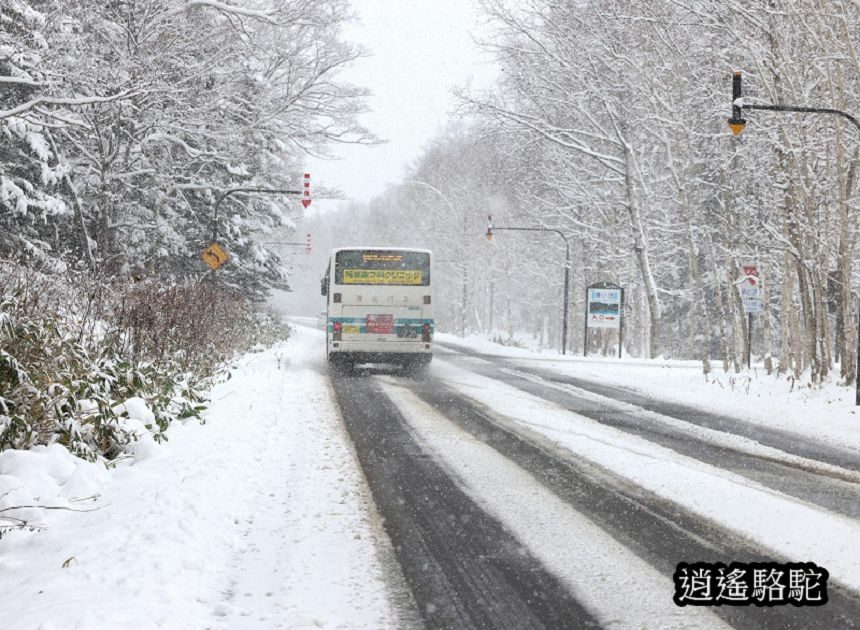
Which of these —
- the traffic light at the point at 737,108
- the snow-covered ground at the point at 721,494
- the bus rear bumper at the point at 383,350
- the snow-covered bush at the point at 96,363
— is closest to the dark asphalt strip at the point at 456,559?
the snow-covered ground at the point at 721,494

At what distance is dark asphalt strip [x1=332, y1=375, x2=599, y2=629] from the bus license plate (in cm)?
1040

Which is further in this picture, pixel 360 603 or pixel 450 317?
pixel 450 317

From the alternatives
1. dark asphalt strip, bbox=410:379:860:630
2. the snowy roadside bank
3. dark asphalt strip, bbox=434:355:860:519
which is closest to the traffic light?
dark asphalt strip, bbox=434:355:860:519

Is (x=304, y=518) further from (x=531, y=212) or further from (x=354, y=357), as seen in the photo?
(x=531, y=212)

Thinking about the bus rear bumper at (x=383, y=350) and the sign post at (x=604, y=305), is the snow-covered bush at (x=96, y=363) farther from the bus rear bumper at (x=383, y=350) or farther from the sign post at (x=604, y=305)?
the sign post at (x=604, y=305)

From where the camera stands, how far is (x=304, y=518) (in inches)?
219

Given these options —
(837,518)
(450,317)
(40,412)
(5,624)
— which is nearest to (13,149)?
(40,412)

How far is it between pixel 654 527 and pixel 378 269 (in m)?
13.6

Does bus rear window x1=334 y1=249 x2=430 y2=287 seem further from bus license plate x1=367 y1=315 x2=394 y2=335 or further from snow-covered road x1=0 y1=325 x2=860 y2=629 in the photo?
snow-covered road x1=0 y1=325 x2=860 y2=629

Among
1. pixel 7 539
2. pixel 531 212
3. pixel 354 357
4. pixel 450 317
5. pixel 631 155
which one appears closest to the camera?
pixel 7 539

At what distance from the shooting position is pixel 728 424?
35.4 feet

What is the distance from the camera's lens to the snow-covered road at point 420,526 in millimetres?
3895

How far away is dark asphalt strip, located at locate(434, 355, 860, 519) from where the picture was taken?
6.44m

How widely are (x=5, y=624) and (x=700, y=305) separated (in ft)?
72.6
